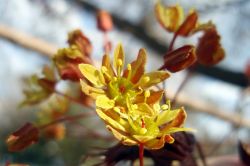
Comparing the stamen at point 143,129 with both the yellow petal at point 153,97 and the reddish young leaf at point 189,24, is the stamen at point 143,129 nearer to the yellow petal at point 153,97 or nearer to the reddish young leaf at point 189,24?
the yellow petal at point 153,97

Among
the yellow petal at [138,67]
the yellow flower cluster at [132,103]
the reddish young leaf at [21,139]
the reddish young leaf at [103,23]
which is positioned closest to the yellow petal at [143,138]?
the yellow flower cluster at [132,103]

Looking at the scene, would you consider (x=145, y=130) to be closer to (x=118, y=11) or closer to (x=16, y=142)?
(x=16, y=142)

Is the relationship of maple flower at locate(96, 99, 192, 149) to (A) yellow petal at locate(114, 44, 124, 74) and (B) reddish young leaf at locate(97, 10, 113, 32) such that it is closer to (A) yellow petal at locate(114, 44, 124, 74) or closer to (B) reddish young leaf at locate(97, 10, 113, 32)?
(A) yellow petal at locate(114, 44, 124, 74)

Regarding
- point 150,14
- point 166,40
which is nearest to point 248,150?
point 166,40

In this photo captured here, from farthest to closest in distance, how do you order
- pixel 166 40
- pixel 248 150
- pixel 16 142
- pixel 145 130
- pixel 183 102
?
1. pixel 166 40
2. pixel 183 102
3. pixel 248 150
4. pixel 16 142
5. pixel 145 130

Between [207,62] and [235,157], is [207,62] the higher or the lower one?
the higher one

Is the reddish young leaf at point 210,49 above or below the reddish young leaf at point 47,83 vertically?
below

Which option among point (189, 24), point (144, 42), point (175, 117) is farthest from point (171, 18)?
point (144, 42)
